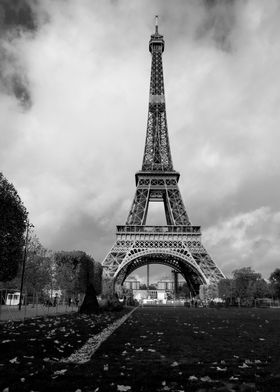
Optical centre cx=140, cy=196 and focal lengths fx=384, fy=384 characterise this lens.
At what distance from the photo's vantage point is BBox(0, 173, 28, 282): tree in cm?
2793

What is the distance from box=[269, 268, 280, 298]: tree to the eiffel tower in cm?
2390

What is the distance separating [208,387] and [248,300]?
7207 cm

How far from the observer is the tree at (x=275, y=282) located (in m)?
98.5

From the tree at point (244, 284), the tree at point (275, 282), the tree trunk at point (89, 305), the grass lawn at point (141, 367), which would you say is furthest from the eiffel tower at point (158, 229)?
the grass lawn at point (141, 367)

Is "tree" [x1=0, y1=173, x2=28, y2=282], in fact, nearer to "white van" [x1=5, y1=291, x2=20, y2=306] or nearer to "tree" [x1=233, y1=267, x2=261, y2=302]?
"white van" [x1=5, y1=291, x2=20, y2=306]


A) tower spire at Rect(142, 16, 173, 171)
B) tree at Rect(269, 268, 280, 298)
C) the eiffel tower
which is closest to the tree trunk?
the eiffel tower

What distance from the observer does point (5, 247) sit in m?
28.3

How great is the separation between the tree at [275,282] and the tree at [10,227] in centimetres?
8128

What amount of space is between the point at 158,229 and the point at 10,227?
5370cm

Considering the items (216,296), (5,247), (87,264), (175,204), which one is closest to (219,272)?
(216,296)

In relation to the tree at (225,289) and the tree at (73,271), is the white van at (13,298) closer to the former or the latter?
the tree at (73,271)

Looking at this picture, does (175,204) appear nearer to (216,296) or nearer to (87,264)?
(216,296)

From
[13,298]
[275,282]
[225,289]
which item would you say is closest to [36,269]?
[13,298]

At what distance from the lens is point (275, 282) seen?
335ft
